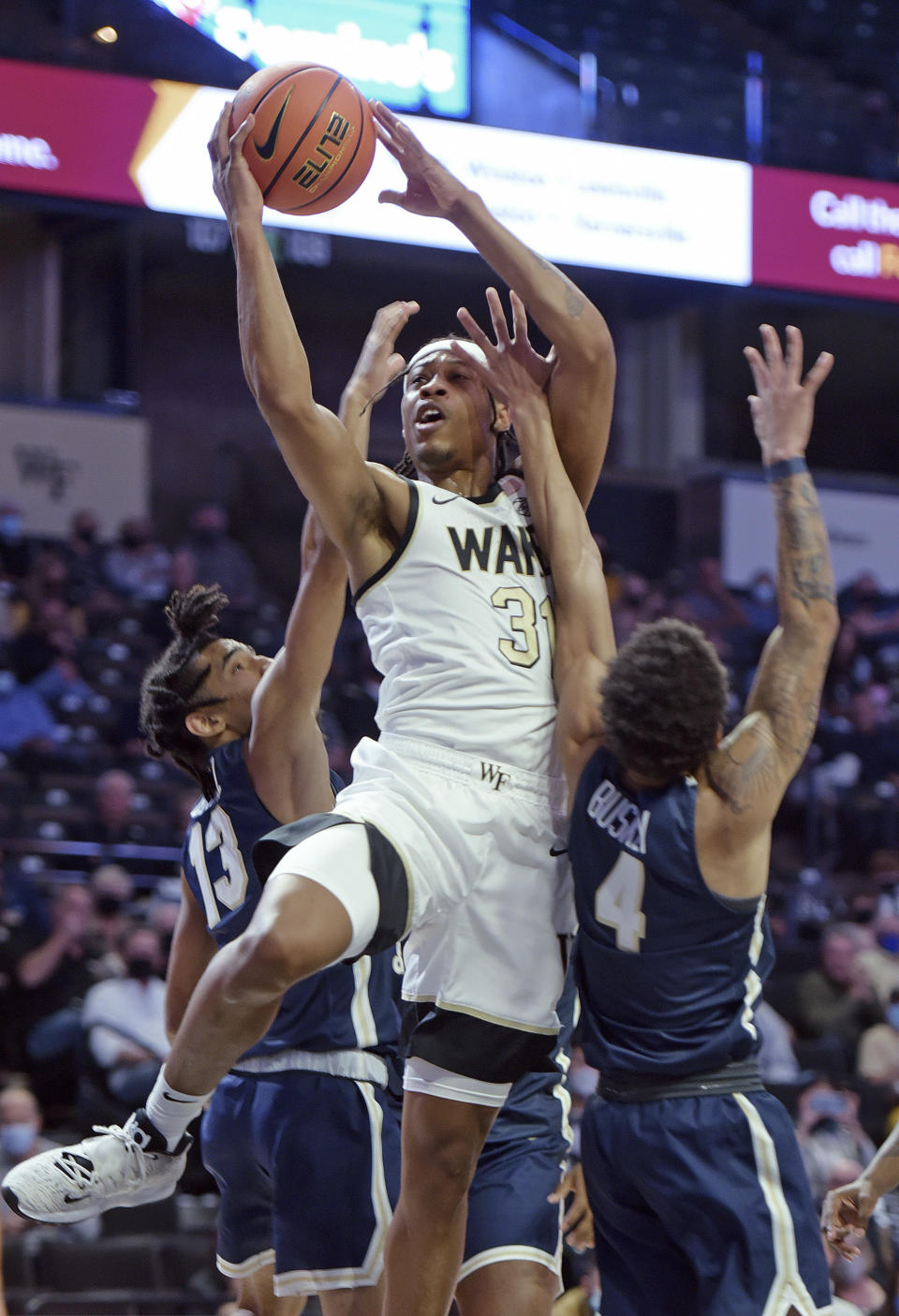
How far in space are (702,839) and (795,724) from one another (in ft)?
0.96

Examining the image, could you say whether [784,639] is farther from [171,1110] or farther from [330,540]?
[171,1110]

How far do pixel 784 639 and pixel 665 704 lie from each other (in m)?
0.31

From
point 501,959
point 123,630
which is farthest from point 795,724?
point 123,630

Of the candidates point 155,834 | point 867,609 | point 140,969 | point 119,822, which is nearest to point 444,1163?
point 140,969

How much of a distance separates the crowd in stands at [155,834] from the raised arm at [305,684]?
159 cm

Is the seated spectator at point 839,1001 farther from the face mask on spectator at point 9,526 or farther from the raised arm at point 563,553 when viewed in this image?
the face mask on spectator at point 9,526

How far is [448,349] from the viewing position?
4.04 meters

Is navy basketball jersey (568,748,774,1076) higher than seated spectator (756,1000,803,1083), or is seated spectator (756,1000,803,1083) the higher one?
navy basketball jersey (568,748,774,1076)

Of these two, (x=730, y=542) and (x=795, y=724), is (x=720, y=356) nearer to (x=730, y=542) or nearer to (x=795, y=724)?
(x=730, y=542)

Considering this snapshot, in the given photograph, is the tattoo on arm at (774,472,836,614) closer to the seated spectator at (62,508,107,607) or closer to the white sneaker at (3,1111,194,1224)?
the white sneaker at (3,1111,194,1224)

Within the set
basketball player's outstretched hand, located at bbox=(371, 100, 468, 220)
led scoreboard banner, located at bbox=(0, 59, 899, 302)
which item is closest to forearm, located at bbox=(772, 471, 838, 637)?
basketball player's outstretched hand, located at bbox=(371, 100, 468, 220)

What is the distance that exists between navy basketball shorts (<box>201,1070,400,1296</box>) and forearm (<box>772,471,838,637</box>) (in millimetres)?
1528

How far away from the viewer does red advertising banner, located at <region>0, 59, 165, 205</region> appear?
1177cm

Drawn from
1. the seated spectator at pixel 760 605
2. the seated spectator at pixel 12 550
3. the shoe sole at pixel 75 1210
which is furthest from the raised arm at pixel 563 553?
the seated spectator at pixel 760 605
